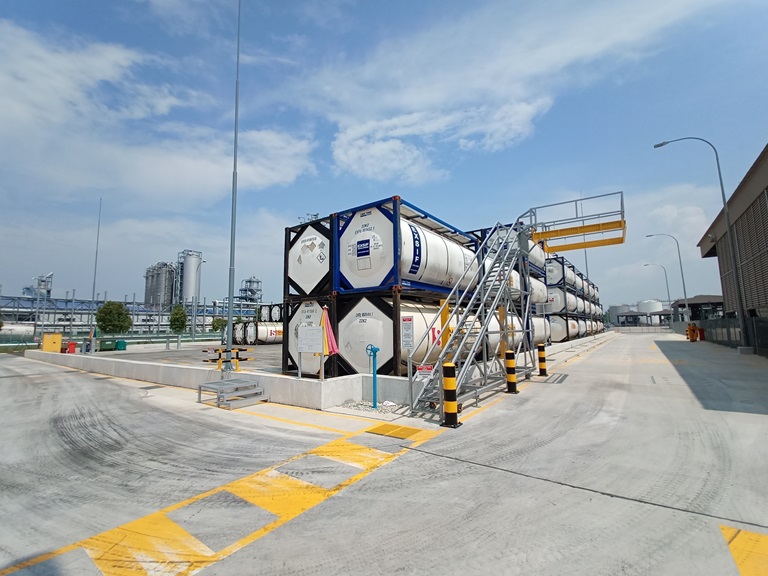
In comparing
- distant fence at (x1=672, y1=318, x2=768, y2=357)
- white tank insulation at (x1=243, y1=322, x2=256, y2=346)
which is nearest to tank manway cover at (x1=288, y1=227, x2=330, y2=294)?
distant fence at (x1=672, y1=318, x2=768, y2=357)

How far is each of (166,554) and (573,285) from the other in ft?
120

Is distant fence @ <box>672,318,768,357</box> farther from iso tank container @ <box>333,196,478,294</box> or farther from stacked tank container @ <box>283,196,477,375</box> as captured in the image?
iso tank container @ <box>333,196,478,294</box>

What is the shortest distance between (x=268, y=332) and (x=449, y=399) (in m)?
35.9

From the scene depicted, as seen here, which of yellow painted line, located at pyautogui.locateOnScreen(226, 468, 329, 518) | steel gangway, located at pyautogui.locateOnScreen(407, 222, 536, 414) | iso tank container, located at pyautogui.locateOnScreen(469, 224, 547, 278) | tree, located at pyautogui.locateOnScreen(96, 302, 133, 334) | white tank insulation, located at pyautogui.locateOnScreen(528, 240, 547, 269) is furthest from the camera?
tree, located at pyautogui.locateOnScreen(96, 302, 133, 334)

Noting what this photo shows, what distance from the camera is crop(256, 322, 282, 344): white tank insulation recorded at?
39594 millimetres

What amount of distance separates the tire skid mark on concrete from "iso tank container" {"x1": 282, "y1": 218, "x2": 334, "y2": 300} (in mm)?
6775

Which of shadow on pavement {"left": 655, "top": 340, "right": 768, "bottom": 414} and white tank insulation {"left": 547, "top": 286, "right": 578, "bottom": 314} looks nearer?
shadow on pavement {"left": 655, "top": 340, "right": 768, "bottom": 414}

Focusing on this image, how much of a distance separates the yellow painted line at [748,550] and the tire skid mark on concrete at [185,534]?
3.59 meters

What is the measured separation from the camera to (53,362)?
22750 mm

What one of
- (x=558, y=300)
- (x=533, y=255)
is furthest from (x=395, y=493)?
(x=558, y=300)

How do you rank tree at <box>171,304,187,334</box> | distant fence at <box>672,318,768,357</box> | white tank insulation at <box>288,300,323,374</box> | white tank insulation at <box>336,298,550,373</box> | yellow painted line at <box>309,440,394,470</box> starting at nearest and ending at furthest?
yellow painted line at <box>309,440,394,470</box>
white tank insulation at <box>336,298,550,373</box>
white tank insulation at <box>288,300,323,374</box>
distant fence at <box>672,318,768,357</box>
tree at <box>171,304,187,334</box>

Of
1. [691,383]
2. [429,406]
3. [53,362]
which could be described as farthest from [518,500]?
[53,362]

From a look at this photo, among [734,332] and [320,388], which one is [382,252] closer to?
[320,388]

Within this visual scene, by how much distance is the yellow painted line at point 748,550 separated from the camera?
2750 millimetres
